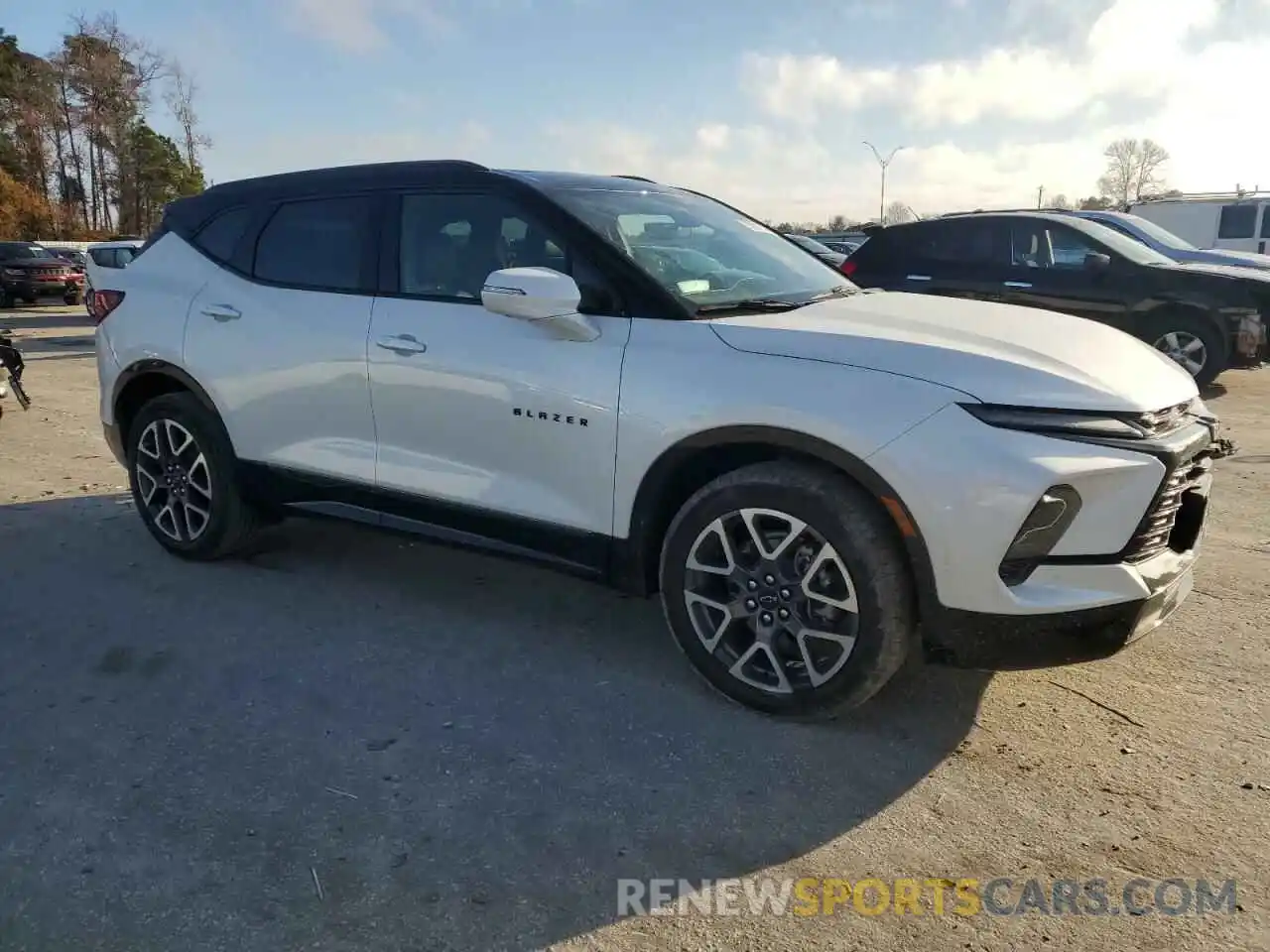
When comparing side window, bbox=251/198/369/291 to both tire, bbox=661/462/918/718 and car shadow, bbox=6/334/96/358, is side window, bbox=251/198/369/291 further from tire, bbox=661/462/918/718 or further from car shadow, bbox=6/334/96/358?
car shadow, bbox=6/334/96/358

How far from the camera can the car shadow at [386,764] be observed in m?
2.45

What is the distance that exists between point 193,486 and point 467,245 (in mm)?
1919

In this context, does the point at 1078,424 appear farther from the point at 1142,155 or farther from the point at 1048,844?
the point at 1142,155

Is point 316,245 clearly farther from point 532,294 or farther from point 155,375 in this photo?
point 532,294

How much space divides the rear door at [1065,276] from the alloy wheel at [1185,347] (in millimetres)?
418

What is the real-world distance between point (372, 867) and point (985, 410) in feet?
6.72

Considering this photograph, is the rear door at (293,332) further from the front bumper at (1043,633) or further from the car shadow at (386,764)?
the front bumper at (1043,633)

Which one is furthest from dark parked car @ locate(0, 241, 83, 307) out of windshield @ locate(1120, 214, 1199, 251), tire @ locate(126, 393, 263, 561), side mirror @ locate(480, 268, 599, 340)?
side mirror @ locate(480, 268, 599, 340)

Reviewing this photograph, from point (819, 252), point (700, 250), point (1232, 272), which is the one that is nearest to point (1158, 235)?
point (1232, 272)

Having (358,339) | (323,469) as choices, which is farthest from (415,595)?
(358,339)

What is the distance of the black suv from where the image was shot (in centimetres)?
938

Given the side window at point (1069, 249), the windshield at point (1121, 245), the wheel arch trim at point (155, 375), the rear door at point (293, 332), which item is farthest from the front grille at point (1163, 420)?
the windshield at point (1121, 245)

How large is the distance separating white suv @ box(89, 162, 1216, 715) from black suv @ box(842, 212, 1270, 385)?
6.00 meters

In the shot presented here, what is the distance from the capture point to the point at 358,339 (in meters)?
4.07
